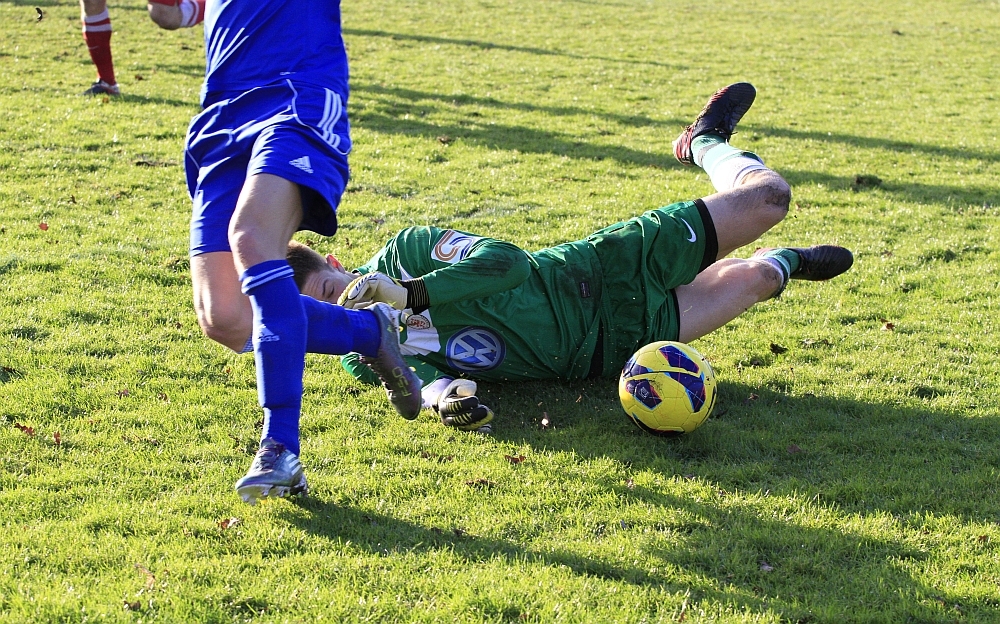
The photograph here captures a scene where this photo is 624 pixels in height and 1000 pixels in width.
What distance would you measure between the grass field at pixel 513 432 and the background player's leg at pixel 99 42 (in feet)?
3.39

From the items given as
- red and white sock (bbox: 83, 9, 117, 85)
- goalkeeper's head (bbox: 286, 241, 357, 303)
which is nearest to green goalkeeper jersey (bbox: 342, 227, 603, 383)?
goalkeeper's head (bbox: 286, 241, 357, 303)

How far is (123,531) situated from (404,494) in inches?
42.6

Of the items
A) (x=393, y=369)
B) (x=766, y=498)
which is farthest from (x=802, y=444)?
(x=393, y=369)

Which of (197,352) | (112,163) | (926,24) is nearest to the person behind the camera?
(197,352)

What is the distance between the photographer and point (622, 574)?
3543 mm

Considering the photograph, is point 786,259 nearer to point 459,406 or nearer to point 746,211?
point 746,211

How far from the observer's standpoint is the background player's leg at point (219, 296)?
164 inches

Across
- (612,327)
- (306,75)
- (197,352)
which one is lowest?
(197,352)

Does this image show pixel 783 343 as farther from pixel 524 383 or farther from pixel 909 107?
pixel 909 107

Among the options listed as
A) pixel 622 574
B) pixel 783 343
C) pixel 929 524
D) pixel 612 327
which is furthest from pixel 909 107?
pixel 622 574

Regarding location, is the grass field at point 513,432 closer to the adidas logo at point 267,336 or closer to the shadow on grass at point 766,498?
the shadow on grass at point 766,498

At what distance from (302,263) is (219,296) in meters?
0.78

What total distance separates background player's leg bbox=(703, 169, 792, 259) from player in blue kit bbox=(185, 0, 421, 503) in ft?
6.66

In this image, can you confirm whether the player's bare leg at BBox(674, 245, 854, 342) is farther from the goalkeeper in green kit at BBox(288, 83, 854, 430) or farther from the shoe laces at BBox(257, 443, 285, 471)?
the shoe laces at BBox(257, 443, 285, 471)
